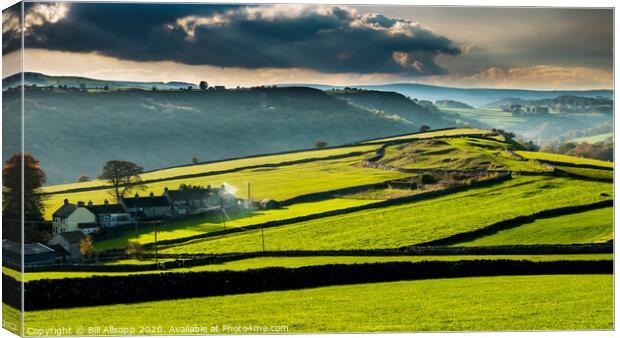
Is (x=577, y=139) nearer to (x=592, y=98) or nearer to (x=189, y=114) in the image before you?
(x=592, y=98)

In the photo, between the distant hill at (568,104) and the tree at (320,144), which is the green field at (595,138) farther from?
the tree at (320,144)

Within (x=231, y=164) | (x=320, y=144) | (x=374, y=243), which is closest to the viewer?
(x=374, y=243)

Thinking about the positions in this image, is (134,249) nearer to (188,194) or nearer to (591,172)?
(188,194)

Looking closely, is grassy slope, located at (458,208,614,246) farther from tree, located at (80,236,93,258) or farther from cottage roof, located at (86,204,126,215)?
tree, located at (80,236,93,258)

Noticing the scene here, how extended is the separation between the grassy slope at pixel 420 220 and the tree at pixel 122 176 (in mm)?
2015

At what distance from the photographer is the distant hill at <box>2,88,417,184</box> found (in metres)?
30.7

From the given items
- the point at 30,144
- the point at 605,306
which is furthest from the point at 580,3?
the point at 30,144

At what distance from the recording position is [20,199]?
29078 mm

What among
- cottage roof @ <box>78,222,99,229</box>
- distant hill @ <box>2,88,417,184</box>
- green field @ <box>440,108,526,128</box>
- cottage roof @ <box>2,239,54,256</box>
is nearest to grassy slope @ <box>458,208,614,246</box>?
green field @ <box>440,108,526,128</box>

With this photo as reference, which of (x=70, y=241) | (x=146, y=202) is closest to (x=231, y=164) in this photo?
(x=146, y=202)

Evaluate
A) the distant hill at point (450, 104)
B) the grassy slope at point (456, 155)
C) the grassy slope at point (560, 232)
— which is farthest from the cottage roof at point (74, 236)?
the distant hill at point (450, 104)

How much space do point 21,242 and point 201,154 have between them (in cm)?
636

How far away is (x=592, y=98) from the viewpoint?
32906 mm

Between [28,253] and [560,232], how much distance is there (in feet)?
49.0
